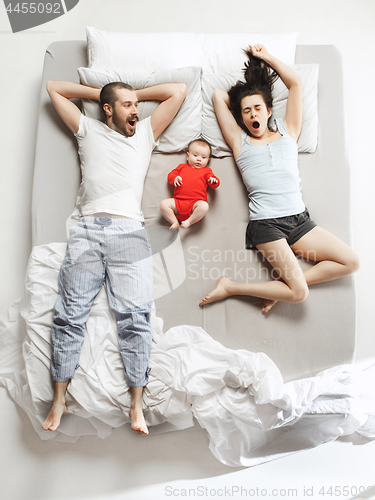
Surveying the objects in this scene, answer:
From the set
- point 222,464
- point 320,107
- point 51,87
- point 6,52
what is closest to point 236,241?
point 320,107

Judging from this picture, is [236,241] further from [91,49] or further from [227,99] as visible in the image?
[91,49]

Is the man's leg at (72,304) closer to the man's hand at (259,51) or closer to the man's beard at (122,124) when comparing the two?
the man's beard at (122,124)

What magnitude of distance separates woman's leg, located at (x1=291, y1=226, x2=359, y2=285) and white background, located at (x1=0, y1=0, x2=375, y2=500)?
0.41m

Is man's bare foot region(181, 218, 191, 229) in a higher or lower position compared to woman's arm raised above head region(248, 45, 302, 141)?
lower

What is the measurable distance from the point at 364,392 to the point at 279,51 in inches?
64.9

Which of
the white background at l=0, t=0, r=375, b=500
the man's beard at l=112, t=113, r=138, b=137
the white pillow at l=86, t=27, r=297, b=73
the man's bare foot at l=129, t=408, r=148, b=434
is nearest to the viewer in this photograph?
the man's bare foot at l=129, t=408, r=148, b=434

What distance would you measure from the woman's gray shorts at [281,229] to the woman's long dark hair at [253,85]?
475 millimetres

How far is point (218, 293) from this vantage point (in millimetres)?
1495

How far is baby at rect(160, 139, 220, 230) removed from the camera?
1.54 metres

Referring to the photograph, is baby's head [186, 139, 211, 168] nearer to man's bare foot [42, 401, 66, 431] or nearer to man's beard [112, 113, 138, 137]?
man's beard [112, 113, 138, 137]

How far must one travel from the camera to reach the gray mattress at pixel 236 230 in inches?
58.6

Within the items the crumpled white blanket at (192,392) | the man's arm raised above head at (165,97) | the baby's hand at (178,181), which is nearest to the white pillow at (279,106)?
the man's arm raised above head at (165,97)

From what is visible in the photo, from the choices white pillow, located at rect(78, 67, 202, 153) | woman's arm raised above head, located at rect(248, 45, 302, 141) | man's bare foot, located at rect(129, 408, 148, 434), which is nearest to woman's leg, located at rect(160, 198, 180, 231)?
white pillow, located at rect(78, 67, 202, 153)

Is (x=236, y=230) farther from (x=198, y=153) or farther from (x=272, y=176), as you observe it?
(x=198, y=153)
